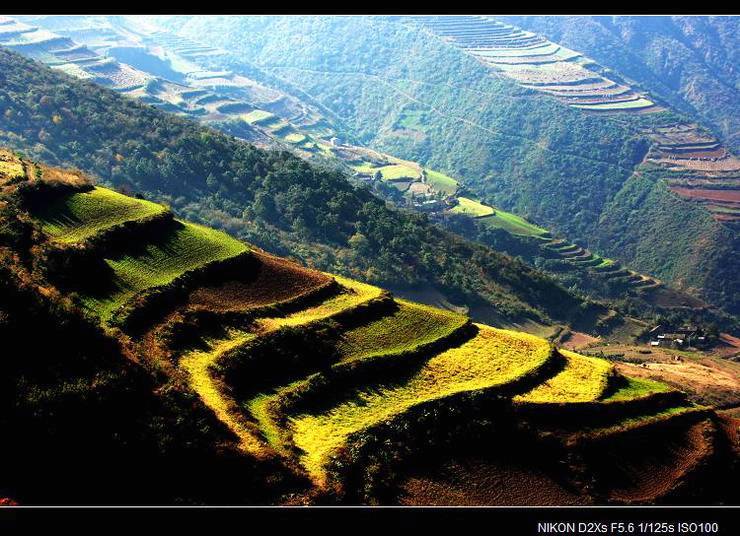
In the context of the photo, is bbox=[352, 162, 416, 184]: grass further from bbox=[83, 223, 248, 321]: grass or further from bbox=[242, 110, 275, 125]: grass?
bbox=[83, 223, 248, 321]: grass

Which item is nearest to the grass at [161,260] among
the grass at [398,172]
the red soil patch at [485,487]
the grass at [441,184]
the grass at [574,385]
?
the red soil patch at [485,487]

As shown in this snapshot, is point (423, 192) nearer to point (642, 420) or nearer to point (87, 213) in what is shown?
point (87, 213)

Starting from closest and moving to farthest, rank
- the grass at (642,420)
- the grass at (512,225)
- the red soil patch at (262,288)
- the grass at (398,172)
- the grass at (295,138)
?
the grass at (642,420)
the red soil patch at (262,288)
the grass at (512,225)
the grass at (398,172)
the grass at (295,138)

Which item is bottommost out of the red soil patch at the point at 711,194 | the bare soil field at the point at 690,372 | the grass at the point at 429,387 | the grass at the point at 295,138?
the bare soil field at the point at 690,372

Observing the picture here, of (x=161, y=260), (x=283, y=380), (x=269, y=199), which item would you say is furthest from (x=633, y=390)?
(x=269, y=199)

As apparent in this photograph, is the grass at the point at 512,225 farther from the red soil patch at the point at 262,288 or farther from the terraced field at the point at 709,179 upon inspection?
the red soil patch at the point at 262,288
